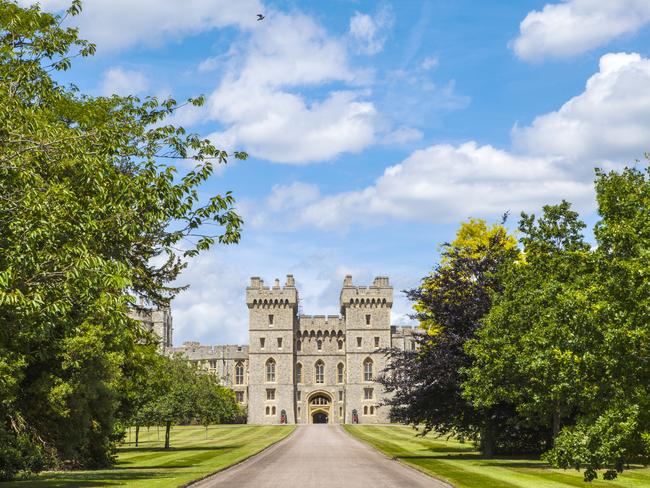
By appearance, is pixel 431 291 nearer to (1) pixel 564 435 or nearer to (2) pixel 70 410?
(2) pixel 70 410

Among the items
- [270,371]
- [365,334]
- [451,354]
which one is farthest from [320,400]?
[451,354]

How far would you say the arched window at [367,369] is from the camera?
117 metres

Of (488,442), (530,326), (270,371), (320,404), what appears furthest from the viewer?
(320,404)

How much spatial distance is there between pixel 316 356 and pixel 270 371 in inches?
285

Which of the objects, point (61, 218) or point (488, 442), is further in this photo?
point (488, 442)

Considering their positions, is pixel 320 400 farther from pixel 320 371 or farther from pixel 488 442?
pixel 488 442

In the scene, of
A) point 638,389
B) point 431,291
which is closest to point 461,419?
point 431,291

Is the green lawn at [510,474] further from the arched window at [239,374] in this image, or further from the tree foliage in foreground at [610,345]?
the arched window at [239,374]

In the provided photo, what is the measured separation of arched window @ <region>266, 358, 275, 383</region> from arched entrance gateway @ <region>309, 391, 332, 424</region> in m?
6.42

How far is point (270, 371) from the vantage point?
117438mm

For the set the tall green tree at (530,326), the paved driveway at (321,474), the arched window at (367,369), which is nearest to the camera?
the paved driveway at (321,474)

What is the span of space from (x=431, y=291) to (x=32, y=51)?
24174mm

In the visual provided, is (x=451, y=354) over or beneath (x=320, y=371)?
beneath

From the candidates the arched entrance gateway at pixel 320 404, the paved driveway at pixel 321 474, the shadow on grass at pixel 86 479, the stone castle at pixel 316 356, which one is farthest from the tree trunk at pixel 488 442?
the arched entrance gateway at pixel 320 404
